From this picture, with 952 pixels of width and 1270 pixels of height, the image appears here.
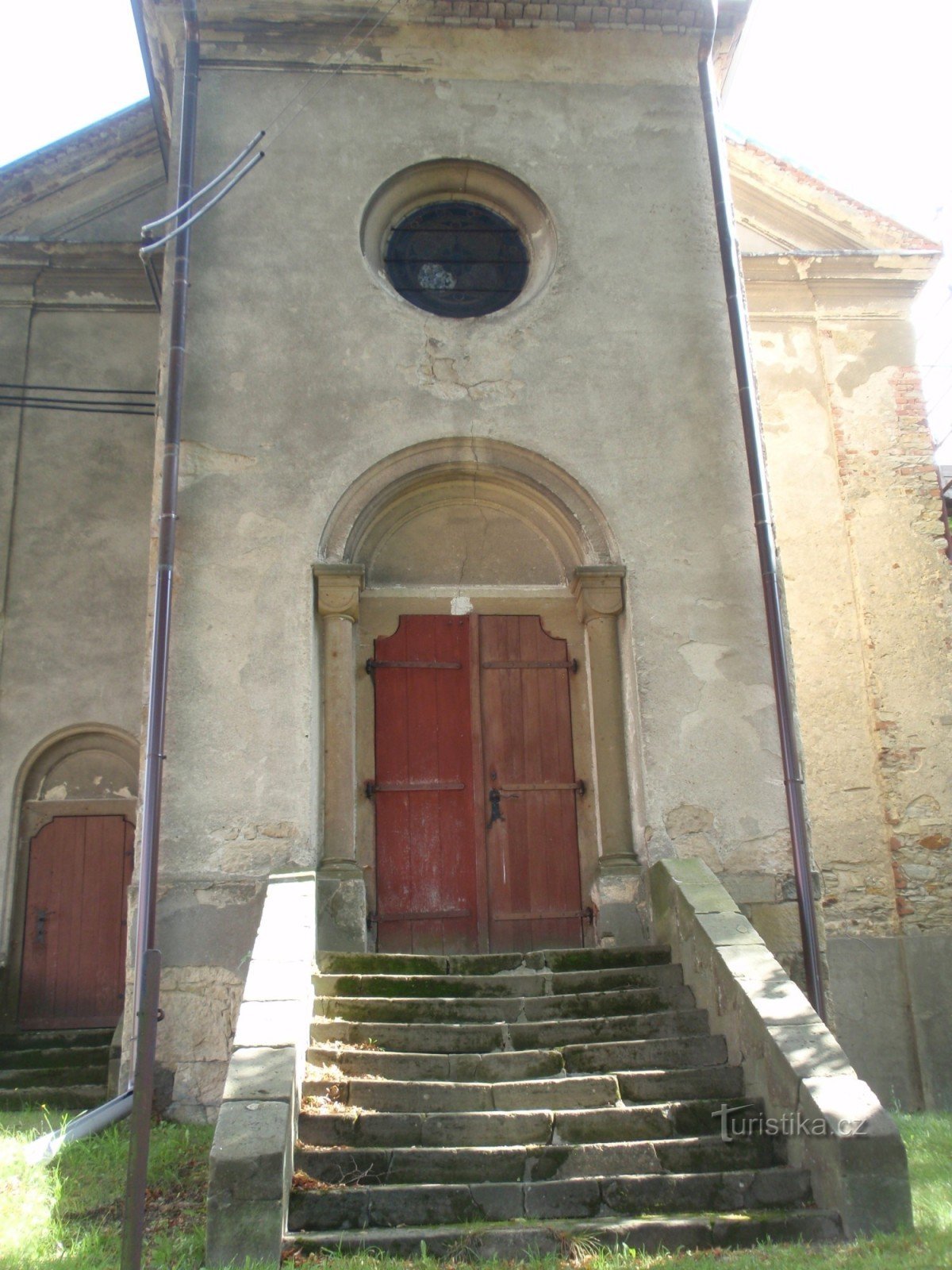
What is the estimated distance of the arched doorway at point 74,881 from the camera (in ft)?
29.2

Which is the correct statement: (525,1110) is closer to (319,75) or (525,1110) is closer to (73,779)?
(73,779)

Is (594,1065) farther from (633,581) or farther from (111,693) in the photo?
(111,693)

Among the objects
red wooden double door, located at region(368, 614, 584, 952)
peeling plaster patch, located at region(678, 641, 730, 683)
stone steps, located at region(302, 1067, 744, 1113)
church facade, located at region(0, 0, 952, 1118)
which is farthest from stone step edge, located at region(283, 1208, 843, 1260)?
peeling plaster patch, located at region(678, 641, 730, 683)

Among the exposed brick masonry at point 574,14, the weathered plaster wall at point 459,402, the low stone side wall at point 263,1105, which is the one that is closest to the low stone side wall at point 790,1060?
the weathered plaster wall at point 459,402

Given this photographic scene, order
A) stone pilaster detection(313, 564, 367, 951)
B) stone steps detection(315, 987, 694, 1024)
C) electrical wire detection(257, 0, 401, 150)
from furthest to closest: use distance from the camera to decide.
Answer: electrical wire detection(257, 0, 401, 150) → stone pilaster detection(313, 564, 367, 951) → stone steps detection(315, 987, 694, 1024)

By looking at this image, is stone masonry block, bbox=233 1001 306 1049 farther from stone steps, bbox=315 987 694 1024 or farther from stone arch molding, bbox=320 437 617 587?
stone arch molding, bbox=320 437 617 587

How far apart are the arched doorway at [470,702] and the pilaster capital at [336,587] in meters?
0.01

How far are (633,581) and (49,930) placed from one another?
5.67 meters

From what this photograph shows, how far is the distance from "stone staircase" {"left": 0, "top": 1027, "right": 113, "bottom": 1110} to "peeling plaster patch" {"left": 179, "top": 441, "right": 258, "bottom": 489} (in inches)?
164

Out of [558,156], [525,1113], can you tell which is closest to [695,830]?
[525,1113]

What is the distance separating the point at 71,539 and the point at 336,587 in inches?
153

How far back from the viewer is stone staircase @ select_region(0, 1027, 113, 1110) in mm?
7270

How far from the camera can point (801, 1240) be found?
420 cm

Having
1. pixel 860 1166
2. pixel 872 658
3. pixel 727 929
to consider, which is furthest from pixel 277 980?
pixel 872 658
